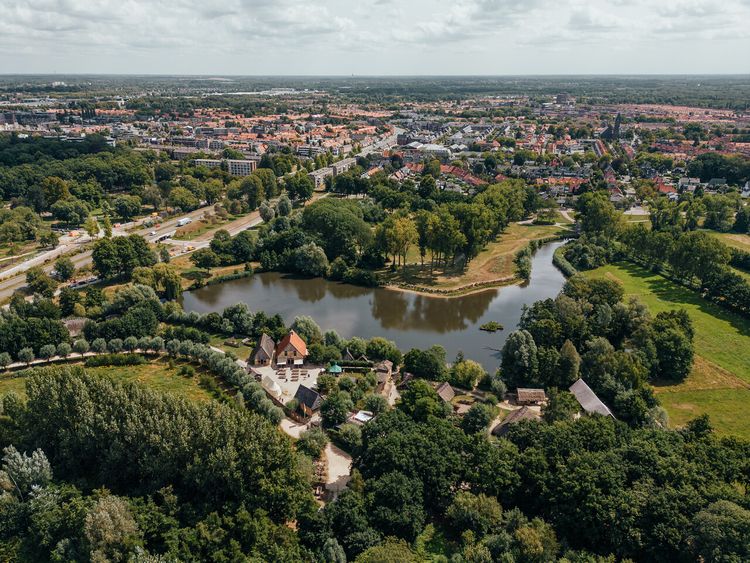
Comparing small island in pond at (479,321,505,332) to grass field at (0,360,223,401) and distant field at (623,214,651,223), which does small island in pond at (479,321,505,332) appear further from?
distant field at (623,214,651,223)

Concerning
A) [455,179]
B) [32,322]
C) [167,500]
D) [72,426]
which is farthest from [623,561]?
[455,179]


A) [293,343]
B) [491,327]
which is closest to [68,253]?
[293,343]

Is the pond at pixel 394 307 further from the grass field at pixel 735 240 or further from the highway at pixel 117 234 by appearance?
the grass field at pixel 735 240

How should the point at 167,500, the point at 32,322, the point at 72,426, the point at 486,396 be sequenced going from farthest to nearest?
1. the point at 32,322
2. the point at 486,396
3. the point at 72,426
4. the point at 167,500

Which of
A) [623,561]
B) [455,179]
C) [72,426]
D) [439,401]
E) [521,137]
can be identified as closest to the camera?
[623,561]

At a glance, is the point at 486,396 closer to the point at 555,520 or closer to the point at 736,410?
the point at 555,520

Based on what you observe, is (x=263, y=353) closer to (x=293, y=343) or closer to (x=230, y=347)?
(x=293, y=343)
